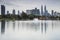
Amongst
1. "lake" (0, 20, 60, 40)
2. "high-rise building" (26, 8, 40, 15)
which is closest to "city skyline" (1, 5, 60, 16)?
"high-rise building" (26, 8, 40, 15)

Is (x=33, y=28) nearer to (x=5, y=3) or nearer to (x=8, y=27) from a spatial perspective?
(x=8, y=27)

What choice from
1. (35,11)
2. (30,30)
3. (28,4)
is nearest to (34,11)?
(35,11)

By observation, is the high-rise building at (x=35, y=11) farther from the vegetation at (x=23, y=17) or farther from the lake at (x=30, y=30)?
the lake at (x=30, y=30)

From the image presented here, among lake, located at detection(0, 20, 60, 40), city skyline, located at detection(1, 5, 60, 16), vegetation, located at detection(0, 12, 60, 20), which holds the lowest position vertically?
lake, located at detection(0, 20, 60, 40)

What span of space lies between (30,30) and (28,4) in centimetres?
53

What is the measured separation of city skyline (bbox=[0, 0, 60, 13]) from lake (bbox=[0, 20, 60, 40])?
0.29 metres

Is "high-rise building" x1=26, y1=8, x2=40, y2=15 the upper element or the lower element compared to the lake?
upper

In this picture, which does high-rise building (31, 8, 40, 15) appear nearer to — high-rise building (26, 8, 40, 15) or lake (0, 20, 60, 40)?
high-rise building (26, 8, 40, 15)

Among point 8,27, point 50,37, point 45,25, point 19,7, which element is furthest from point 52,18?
point 8,27

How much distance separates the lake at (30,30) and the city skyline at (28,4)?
29cm

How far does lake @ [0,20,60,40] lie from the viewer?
2.45 meters

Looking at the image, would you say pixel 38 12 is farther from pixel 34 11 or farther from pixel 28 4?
pixel 28 4

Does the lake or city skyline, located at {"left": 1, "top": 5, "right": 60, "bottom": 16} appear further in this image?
city skyline, located at {"left": 1, "top": 5, "right": 60, "bottom": 16}

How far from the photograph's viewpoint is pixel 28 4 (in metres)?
2.55
